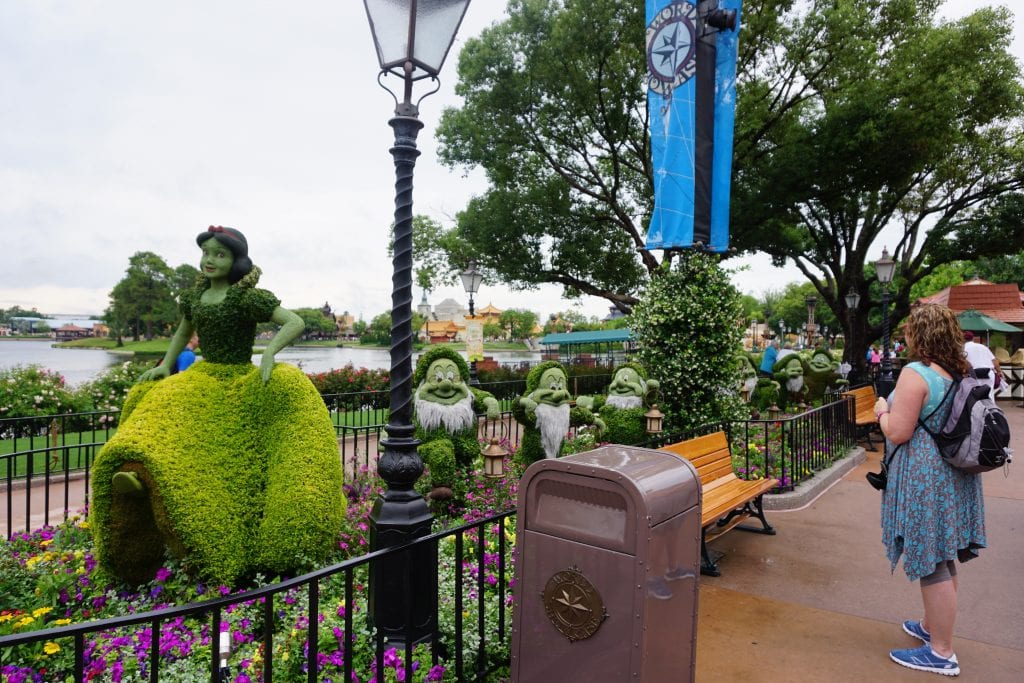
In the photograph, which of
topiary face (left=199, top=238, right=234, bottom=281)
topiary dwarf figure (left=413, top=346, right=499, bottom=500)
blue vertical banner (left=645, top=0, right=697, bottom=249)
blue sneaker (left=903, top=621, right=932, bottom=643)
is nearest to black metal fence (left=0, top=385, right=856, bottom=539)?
topiary dwarf figure (left=413, top=346, right=499, bottom=500)

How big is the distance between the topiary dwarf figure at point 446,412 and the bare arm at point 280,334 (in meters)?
1.94

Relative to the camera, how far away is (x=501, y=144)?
1853 centimetres

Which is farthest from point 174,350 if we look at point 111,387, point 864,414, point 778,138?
point 778,138

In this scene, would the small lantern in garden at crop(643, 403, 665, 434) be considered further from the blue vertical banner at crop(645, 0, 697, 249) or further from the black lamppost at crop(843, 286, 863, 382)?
the black lamppost at crop(843, 286, 863, 382)

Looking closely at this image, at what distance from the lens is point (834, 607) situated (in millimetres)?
4195

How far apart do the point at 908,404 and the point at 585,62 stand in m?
15.9

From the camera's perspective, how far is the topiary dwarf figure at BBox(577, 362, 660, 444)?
746cm

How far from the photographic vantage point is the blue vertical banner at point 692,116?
359 inches

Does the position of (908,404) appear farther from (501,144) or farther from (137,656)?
(501,144)

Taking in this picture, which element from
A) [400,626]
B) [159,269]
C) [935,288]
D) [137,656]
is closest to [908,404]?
[400,626]

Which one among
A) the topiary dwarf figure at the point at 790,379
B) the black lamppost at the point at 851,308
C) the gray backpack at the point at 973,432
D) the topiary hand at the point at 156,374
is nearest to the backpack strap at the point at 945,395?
the gray backpack at the point at 973,432

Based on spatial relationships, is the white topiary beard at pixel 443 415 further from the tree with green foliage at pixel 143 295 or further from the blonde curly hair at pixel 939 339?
the tree with green foliage at pixel 143 295

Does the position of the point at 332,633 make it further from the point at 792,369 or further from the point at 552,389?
the point at 792,369

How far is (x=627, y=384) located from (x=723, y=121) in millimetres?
4815
